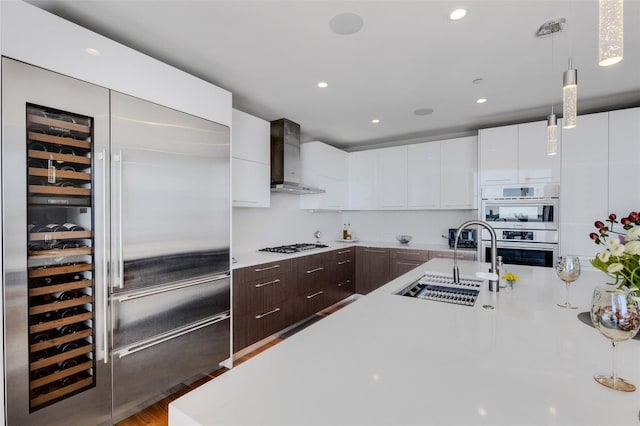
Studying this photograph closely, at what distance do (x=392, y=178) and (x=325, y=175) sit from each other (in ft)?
3.42

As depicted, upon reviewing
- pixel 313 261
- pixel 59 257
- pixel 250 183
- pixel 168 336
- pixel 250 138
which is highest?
pixel 250 138

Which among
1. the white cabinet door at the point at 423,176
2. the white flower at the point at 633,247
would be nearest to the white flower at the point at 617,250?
the white flower at the point at 633,247

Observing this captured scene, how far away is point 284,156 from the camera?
129 inches

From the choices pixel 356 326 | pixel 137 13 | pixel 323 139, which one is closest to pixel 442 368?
pixel 356 326

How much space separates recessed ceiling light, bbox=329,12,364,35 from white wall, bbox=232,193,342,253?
2.14 meters

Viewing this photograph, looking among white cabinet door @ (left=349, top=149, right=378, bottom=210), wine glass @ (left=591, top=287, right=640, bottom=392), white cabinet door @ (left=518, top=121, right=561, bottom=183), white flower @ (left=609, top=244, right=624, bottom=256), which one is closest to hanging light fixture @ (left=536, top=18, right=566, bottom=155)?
white flower @ (left=609, top=244, right=624, bottom=256)

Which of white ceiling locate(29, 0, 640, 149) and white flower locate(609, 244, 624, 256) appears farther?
white ceiling locate(29, 0, 640, 149)

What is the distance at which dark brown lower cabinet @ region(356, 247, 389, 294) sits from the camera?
161 inches

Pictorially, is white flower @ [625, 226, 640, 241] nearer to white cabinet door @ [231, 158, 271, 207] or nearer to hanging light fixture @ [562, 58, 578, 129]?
hanging light fixture @ [562, 58, 578, 129]

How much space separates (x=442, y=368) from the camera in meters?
0.79

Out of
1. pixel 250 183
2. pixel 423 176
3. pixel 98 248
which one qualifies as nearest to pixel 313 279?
pixel 250 183

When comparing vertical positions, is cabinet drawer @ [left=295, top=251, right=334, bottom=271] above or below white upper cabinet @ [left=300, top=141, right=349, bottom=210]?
below

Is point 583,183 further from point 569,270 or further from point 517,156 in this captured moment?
point 569,270

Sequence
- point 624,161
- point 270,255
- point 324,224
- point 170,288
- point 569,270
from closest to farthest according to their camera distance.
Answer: point 569,270
point 170,288
point 624,161
point 270,255
point 324,224
